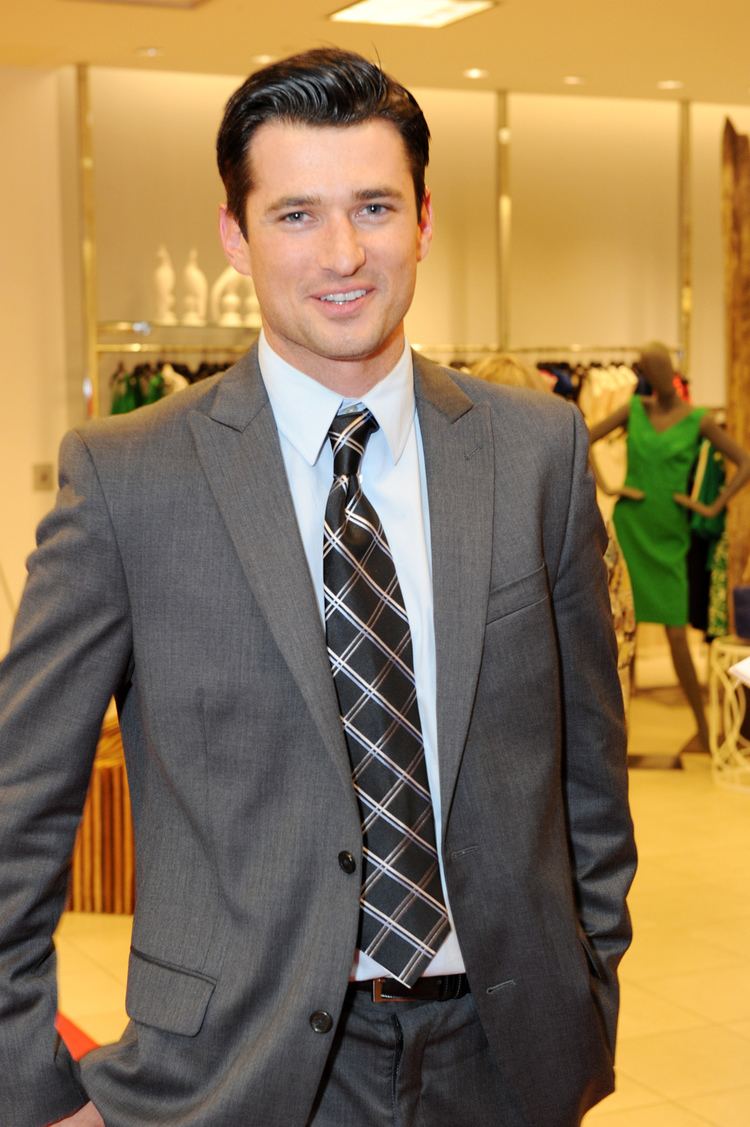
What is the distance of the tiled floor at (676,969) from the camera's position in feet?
12.7

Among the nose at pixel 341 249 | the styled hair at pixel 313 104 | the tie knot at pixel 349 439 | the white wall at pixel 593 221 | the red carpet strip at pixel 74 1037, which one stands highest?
the white wall at pixel 593 221

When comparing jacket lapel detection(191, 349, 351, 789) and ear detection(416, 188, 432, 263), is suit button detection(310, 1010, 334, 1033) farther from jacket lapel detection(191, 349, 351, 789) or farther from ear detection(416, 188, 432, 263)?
ear detection(416, 188, 432, 263)

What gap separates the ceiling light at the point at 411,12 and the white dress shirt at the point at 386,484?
17.9 ft

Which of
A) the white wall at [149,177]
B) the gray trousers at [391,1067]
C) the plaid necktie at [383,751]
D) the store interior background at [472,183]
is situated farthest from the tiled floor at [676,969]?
the white wall at [149,177]

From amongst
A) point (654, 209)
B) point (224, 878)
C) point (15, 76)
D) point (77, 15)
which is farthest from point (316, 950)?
point (654, 209)

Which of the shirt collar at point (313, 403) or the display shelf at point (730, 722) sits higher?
the shirt collar at point (313, 403)

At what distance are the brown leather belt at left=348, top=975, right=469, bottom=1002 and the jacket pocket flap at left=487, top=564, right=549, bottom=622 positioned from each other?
38 cm

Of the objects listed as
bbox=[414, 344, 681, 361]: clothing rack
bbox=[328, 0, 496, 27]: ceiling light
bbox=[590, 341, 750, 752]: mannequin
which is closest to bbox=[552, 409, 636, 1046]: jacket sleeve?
bbox=[328, 0, 496, 27]: ceiling light

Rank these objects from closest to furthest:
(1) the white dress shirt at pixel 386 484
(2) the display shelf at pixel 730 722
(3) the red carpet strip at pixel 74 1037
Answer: (1) the white dress shirt at pixel 386 484, (3) the red carpet strip at pixel 74 1037, (2) the display shelf at pixel 730 722

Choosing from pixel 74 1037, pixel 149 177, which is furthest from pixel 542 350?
pixel 74 1037

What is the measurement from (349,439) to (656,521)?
616 cm

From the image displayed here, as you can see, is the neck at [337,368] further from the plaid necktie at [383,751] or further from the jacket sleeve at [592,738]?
the jacket sleeve at [592,738]

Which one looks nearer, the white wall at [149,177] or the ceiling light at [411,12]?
the ceiling light at [411,12]

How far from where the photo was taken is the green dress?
295 inches
